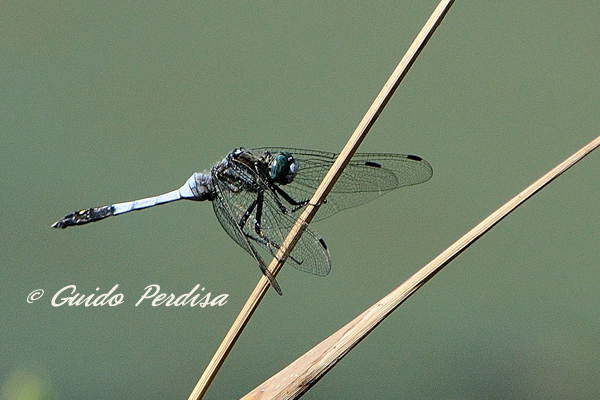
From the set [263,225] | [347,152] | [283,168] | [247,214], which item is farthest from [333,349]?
[283,168]

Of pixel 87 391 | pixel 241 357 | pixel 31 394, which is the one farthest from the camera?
pixel 241 357

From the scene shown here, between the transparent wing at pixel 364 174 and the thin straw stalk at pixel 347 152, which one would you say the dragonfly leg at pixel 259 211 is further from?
the thin straw stalk at pixel 347 152

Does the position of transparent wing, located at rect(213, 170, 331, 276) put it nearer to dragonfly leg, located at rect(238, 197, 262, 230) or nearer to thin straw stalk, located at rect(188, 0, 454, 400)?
dragonfly leg, located at rect(238, 197, 262, 230)

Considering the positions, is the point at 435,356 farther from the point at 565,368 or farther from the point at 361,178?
the point at 361,178

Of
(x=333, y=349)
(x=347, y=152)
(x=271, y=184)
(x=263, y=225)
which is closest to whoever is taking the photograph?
(x=333, y=349)

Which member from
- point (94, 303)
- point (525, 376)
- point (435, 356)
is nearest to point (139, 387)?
point (94, 303)

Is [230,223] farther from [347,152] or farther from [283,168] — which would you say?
[347,152]

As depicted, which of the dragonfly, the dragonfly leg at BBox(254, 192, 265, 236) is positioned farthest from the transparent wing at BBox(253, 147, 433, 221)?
the dragonfly leg at BBox(254, 192, 265, 236)
